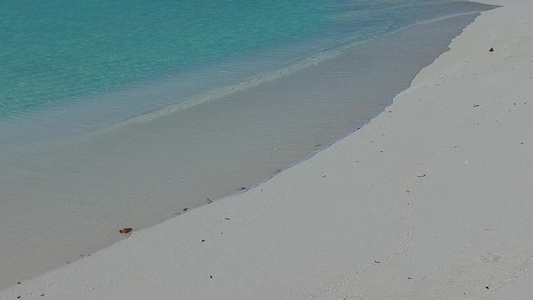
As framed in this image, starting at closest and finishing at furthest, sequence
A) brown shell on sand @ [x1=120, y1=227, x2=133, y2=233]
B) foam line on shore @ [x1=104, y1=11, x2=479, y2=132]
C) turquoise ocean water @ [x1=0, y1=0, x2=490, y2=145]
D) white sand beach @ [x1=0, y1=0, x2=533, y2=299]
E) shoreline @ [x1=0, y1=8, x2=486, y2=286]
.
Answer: white sand beach @ [x1=0, y1=0, x2=533, y2=299] < brown shell on sand @ [x1=120, y1=227, x2=133, y2=233] < shoreline @ [x1=0, y1=8, x2=486, y2=286] < foam line on shore @ [x1=104, y1=11, x2=479, y2=132] < turquoise ocean water @ [x1=0, y1=0, x2=490, y2=145]

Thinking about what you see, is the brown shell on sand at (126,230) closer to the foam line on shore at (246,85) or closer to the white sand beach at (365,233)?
the white sand beach at (365,233)

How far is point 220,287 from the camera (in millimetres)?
5758

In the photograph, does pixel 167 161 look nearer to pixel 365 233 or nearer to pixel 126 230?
pixel 126 230

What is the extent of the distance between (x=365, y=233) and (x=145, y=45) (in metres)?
12.1

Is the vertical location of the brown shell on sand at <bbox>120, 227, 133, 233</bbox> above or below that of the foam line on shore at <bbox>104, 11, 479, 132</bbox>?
above

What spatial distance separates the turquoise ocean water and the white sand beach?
4.43 meters

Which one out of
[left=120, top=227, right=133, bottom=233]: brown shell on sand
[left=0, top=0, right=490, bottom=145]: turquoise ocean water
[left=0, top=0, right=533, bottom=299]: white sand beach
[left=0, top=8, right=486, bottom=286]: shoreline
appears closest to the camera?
[left=0, top=0, right=533, bottom=299]: white sand beach

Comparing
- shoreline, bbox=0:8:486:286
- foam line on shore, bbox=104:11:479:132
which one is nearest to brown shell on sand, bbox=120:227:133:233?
shoreline, bbox=0:8:486:286

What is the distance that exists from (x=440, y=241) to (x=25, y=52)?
43.0ft

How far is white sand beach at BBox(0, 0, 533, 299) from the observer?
18.3 feet

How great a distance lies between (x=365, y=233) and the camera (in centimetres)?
641

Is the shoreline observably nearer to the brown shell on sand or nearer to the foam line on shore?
the brown shell on sand

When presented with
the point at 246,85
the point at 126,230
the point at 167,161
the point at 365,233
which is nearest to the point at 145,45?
the point at 246,85

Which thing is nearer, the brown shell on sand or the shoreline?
the brown shell on sand
